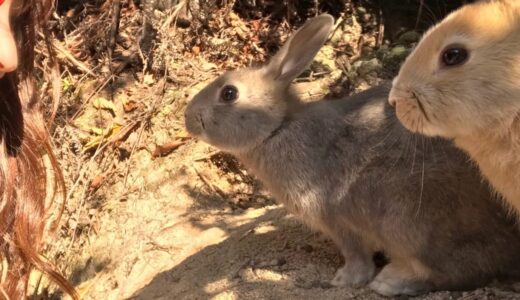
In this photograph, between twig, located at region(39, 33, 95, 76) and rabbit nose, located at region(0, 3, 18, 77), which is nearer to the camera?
rabbit nose, located at region(0, 3, 18, 77)

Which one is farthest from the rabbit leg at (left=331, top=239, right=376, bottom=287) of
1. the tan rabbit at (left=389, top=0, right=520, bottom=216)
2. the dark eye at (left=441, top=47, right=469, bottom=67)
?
the dark eye at (left=441, top=47, right=469, bottom=67)

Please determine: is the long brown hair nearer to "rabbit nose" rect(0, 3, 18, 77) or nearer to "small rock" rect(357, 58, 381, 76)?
"rabbit nose" rect(0, 3, 18, 77)

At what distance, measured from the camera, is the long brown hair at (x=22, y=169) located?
3.61m

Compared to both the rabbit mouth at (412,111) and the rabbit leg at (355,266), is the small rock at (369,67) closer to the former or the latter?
the rabbit leg at (355,266)

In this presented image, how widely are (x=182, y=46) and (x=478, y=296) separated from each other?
3.83m

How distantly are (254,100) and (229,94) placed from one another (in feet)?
0.57

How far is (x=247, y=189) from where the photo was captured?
5586 millimetres

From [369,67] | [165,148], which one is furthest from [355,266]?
[165,148]

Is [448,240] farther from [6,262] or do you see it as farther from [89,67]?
[89,67]

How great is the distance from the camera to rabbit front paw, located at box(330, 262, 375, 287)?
3.75 m

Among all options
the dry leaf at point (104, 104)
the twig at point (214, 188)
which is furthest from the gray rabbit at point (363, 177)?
the dry leaf at point (104, 104)

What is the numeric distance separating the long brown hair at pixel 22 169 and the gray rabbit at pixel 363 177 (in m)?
0.93

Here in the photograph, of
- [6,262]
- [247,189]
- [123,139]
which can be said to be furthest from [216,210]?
[6,262]

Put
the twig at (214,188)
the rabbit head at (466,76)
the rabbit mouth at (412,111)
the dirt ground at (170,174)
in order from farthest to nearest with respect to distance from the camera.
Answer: the twig at (214,188), the dirt ground at (170,174), the rabbit mouth at (412,111), the rabbit head at (466,76)
